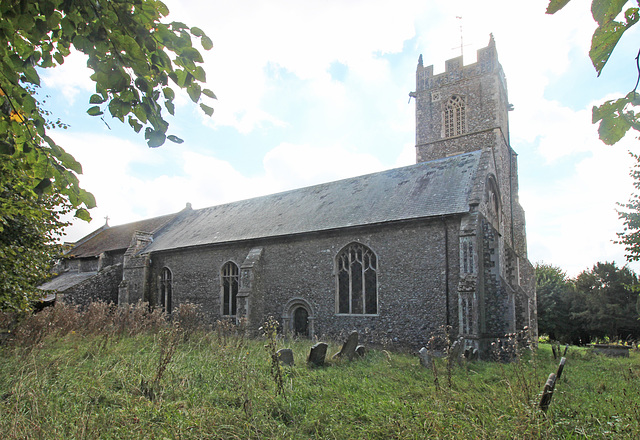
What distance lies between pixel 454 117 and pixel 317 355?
18.2 meters

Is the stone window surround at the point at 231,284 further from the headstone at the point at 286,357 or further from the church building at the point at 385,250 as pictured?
the headstone at the point at 286,357

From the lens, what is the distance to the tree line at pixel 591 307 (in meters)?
27.3

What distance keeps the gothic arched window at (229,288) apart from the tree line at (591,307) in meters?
23.9

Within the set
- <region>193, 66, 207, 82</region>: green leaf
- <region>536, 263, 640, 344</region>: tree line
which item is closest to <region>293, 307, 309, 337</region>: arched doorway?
<region>193, 66, 207, 82</region>: green leaf

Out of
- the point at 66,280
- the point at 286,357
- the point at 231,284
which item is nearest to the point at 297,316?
the point at 231,284

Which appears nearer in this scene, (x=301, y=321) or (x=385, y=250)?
(x=385, y=250)

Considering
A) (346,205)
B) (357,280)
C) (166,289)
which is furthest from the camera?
(166,289)

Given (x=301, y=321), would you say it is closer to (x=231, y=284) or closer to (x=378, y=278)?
(x=378, y=278)

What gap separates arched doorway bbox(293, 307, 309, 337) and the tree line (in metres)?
22.7

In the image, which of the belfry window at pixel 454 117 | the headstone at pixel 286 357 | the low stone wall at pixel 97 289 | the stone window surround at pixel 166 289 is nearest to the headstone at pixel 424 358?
the headstone at pixel 286 357

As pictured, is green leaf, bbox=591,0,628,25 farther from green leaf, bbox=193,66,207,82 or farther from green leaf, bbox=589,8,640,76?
green leaf, bbox=193,66,207,82

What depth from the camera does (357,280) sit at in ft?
47.3

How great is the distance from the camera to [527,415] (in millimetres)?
4285

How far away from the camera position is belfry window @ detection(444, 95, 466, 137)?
2217 cm
